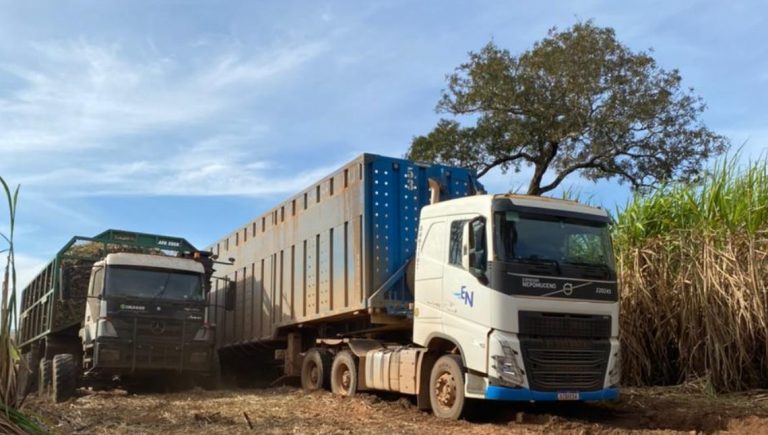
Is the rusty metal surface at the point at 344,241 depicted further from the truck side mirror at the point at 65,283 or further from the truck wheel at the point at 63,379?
the truck side mirror at the point at 65,283

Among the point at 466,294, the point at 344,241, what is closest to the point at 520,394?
the point at 466,294

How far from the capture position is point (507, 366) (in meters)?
8.07

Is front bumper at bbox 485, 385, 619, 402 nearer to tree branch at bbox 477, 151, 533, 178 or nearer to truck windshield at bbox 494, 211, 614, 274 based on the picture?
truck windshield at bbox 494, 211, 614, 274

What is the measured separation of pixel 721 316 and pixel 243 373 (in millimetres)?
11197

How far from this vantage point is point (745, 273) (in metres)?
10.4

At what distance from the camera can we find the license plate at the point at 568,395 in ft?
27.1

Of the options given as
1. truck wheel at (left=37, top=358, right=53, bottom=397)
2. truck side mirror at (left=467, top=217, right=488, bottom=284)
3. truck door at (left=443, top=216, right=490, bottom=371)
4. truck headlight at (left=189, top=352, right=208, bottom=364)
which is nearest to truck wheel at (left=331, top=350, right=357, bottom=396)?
truck door at (left=443, top=216, right=490, bottom=371)

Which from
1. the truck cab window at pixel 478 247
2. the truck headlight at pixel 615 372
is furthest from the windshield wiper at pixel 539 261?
the truck headlight at pixel 615 372

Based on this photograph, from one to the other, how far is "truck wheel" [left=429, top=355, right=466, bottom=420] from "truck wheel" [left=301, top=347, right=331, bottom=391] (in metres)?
3.20

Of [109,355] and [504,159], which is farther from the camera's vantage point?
[504,159]

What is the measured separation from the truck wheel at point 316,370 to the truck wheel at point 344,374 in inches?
11.8

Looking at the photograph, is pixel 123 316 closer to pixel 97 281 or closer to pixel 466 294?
pixel 97 281

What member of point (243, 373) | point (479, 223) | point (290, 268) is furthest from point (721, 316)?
point (243, 373)

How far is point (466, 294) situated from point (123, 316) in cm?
735
